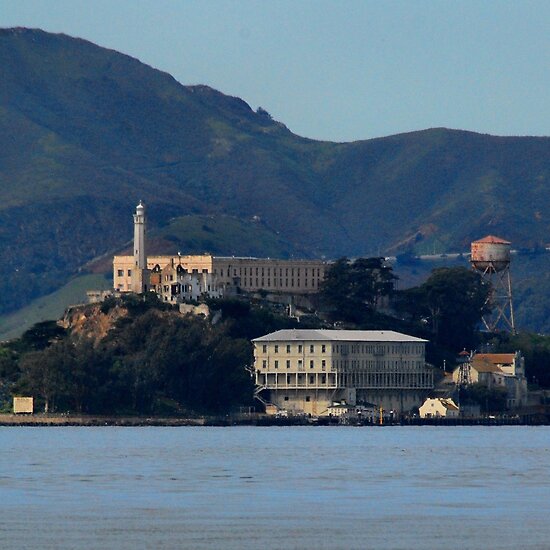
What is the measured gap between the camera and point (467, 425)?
197m

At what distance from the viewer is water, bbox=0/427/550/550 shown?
67.4 meters

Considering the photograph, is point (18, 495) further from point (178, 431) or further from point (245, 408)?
point (245, 408)

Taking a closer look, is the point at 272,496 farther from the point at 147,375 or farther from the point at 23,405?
the point at 23,405

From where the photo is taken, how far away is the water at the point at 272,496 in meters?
67.4

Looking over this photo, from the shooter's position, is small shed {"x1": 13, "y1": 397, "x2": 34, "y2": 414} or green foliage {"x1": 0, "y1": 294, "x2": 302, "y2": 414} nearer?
green foliage {"x1": 0, "y1": 294, "x2": 302, "y2": 414}

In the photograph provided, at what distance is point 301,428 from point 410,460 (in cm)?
7048

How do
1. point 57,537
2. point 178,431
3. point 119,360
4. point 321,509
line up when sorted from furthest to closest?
point 119,360 < point 178,431 < point 321,509 < point 57,537

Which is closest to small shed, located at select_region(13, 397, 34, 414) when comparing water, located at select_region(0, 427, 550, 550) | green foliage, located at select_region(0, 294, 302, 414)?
green foliage, located at select_region(0, 294, 302, 414)

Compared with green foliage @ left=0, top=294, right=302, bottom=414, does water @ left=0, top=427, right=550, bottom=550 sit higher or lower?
lower

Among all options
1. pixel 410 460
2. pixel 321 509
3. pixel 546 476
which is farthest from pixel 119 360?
pixel 321 509

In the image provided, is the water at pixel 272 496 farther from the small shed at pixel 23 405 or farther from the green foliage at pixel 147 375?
the small shed at pixel 23 405

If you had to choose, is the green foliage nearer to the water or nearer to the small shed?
the small shed

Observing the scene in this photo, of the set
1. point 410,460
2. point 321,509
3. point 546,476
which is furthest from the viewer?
point 410,460

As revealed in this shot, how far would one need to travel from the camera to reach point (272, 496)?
269ft
